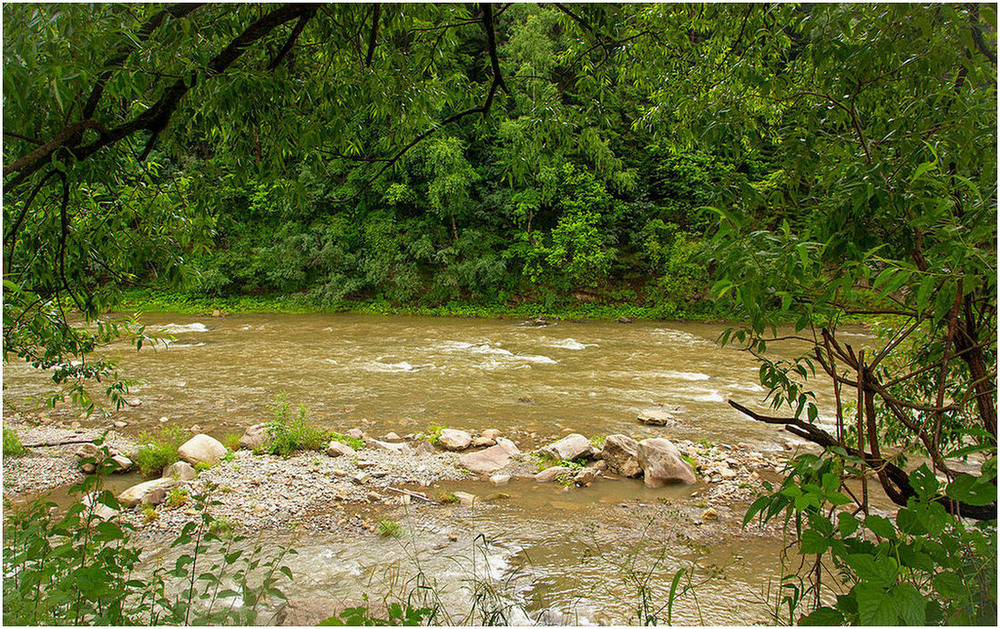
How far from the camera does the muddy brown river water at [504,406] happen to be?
3.91 metres

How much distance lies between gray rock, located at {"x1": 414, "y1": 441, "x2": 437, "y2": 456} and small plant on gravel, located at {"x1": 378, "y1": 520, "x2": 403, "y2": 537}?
179cm

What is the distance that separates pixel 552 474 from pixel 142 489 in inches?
147

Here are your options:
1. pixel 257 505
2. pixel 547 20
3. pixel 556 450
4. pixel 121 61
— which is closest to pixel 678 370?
pixel 556 450

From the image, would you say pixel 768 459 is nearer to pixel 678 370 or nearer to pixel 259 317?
pixel 678 370

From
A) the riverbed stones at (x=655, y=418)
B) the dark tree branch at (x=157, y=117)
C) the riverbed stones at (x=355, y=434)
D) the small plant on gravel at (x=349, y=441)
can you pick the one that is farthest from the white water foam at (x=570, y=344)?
the dark tree branch at (x=157, y=117)

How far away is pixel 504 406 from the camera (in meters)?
8.74

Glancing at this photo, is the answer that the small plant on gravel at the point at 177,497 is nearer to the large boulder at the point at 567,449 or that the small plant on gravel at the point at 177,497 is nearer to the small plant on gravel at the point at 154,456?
the small plant on gravel at the point at 154,456

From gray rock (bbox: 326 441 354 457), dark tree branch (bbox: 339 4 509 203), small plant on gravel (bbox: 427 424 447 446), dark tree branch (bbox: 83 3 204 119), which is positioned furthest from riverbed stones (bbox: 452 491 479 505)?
dark tree branch (bbox: 83 3 204 119)

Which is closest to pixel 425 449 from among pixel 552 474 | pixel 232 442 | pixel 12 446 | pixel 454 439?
pixel 454 439

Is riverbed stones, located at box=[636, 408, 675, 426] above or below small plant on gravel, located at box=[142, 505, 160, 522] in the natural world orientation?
below

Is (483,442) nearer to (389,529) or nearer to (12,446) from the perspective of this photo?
(389,529)

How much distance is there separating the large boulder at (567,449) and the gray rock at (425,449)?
1.25 m

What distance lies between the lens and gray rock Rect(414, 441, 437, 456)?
655 centimetres

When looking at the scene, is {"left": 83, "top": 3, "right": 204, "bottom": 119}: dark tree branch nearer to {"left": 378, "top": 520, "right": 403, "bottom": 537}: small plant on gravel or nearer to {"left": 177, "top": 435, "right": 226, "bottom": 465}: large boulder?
{"left": 378, "top": 520, "right": 403, "bottom": 537}: small plant on gravel
